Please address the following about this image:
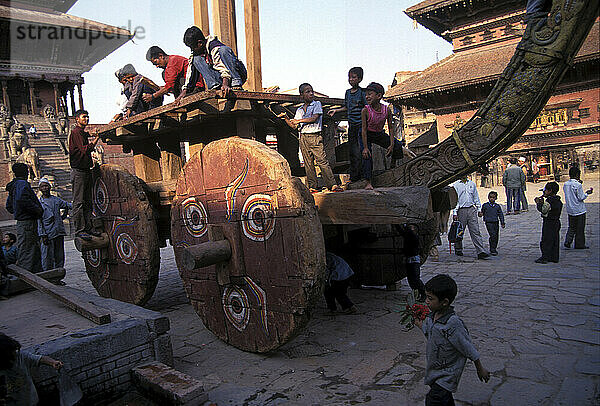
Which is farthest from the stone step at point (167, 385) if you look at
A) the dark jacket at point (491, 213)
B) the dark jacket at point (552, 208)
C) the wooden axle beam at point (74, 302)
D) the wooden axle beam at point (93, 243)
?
the dark jacket at point (491, 213)

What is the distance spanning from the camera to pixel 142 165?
20.0ft

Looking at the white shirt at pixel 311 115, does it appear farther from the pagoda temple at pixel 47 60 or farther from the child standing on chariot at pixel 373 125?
the pagoda temple at pixel 47 60

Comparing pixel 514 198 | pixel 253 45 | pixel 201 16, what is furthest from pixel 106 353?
pixel 514 198

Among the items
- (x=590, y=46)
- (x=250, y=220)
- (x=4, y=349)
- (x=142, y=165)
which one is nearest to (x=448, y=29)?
(x=590, y=46)

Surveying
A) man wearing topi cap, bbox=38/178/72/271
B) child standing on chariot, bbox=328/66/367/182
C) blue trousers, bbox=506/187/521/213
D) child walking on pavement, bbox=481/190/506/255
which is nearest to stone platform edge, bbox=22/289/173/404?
child standing on chariot, bbox=328/66/367/182

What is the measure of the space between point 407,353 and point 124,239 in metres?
3.54

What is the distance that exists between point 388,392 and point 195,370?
5.79 ft

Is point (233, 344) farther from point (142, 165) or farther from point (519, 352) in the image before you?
point (142, 165)

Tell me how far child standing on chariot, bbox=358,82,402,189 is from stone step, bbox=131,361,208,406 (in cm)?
237

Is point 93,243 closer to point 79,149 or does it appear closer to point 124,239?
point 124,239

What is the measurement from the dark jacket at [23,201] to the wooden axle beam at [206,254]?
4.35m

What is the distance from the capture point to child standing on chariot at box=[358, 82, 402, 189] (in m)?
4.08

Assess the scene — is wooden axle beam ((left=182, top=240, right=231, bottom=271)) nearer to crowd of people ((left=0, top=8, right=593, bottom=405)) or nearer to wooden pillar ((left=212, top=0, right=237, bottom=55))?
crowd of people ((left=0, top=8, right=593, bottom=405))

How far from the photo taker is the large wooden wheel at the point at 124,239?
4723mm
